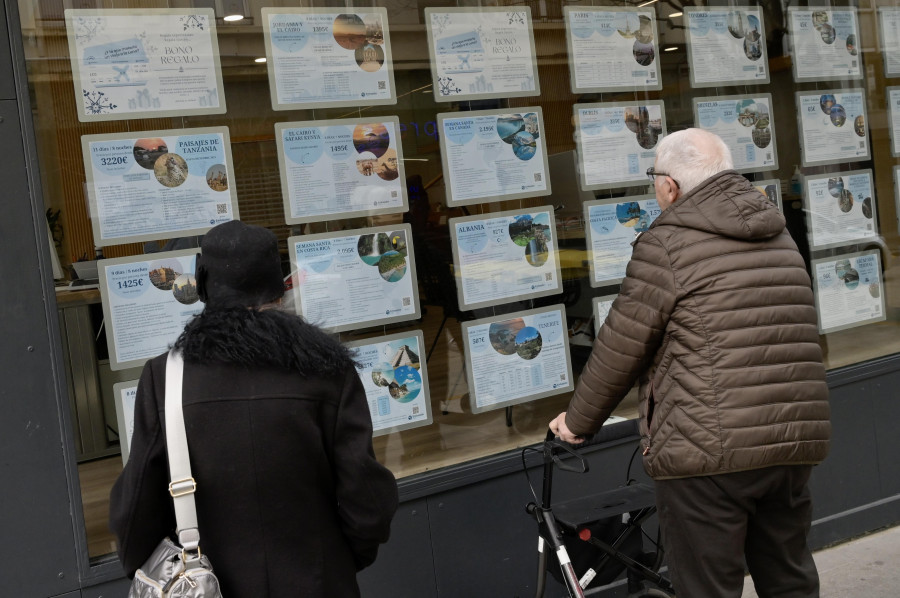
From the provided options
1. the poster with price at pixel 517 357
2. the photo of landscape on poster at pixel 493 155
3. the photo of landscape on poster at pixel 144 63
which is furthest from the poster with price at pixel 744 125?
the photo of landscape on poster at pixel 144 63

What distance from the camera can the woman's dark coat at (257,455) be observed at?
2.23 meters

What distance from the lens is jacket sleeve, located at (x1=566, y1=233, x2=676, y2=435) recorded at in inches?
111

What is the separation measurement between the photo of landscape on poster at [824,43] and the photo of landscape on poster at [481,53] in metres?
1.78

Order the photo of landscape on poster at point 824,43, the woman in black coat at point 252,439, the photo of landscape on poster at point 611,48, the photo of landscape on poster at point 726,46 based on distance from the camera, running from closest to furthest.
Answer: the woman in black coat at point 252,439, the photo of landscape on poster at point 611,48, the photo of landscape on poster at point 726,46, the photo of landscape on poster at point 824,43

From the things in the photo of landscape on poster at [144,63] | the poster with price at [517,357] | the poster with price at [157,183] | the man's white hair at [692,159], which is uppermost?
the photo of landscape on poster at [144,63]

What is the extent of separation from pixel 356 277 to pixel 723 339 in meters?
1.77

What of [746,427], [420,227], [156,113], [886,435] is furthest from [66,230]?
[886,435]

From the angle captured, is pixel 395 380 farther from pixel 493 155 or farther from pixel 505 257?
pixel 493 155

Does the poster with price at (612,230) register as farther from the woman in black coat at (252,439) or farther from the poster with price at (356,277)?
the woman in black coat at (252,439)

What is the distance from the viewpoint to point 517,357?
445 centimetres

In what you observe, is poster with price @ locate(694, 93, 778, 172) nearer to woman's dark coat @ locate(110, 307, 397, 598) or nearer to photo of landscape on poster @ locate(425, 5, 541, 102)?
photo of landscape on poster @ locate(425, 5, 541, 102)

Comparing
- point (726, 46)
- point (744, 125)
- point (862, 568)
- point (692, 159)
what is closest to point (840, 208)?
point (744, 125)

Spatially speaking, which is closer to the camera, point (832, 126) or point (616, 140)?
point (616, 140)

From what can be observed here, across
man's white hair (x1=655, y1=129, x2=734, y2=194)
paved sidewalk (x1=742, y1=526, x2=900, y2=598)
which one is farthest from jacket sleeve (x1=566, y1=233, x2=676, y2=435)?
paved sidewalk (x1=742, y1=526, x2=900, y2=598)
